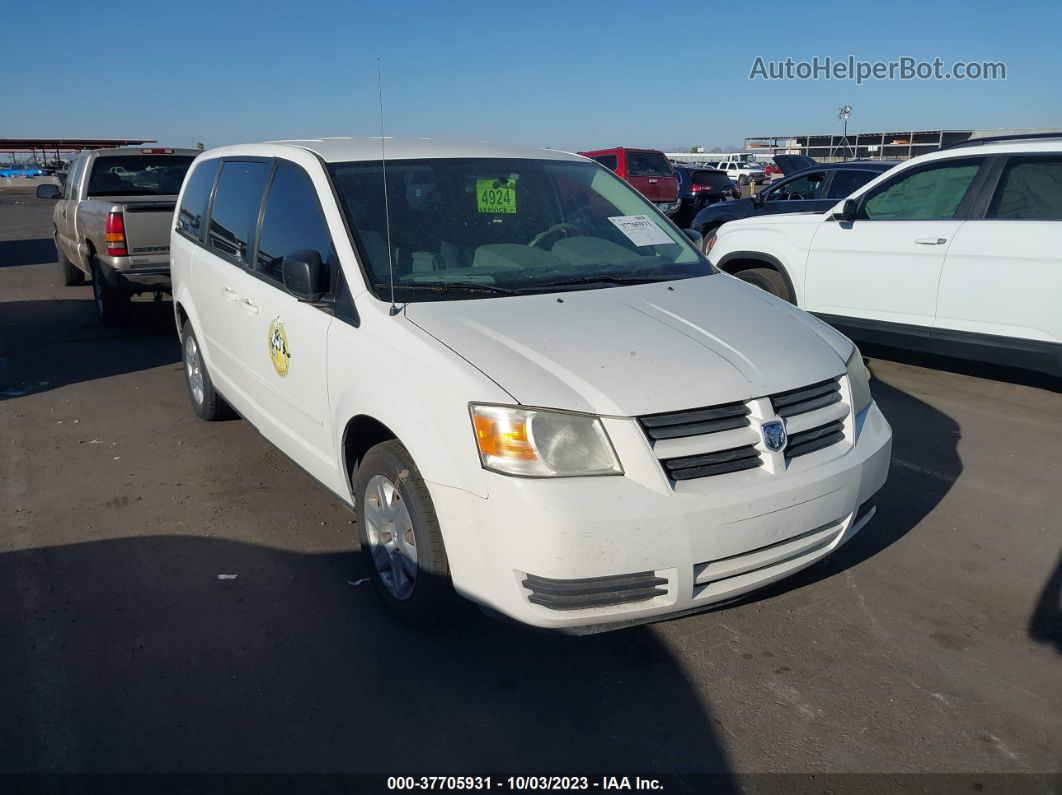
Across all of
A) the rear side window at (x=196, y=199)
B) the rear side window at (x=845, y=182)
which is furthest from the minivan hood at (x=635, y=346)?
the rear side window at (x=845, y=182)

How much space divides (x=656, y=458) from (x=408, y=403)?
35.5 inches

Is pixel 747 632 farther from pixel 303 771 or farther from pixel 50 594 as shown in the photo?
pixel 50 594

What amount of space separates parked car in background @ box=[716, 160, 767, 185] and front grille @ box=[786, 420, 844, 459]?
36.8m

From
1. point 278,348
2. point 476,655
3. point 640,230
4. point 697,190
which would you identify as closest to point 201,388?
point 278,348

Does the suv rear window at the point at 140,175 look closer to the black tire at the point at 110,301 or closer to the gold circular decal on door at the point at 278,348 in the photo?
the black tire at the point at 110,301

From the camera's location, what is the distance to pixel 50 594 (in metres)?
3.80

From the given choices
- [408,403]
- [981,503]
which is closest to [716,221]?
[981,503]

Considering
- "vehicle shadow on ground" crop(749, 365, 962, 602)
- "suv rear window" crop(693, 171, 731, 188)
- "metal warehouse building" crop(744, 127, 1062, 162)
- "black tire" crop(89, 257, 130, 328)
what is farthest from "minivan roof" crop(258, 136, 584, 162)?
"metal warehouse building" crop(744, 127, 1062, 162)

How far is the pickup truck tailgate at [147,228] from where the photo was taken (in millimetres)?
8664

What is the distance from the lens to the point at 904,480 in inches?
194

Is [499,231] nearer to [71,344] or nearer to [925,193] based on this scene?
[925,193]

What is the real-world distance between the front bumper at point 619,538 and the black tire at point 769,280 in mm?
5022

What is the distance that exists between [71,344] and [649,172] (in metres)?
14.4

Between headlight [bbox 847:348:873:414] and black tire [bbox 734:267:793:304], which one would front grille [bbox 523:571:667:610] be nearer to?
headlight [bbox 847:348:873:414]
